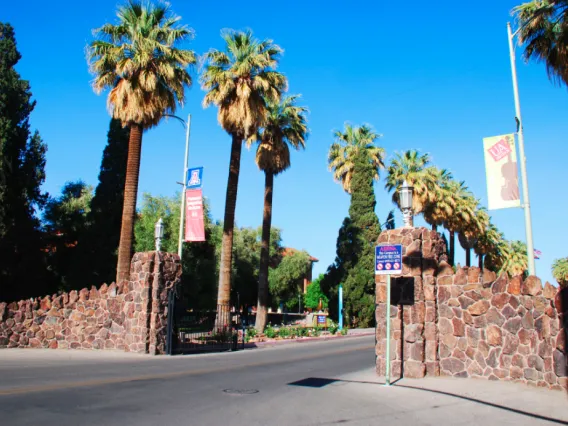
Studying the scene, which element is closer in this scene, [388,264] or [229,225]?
[388,264]

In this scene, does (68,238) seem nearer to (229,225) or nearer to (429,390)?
(229,225)

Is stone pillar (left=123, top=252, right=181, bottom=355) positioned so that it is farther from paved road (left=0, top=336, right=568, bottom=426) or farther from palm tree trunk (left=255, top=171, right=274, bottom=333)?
palm tree trunk (left=255, top=171, right=274, bottom=333)

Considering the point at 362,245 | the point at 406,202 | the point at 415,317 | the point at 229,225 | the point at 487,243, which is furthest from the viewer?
the point at 487,243

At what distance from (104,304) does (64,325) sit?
187cm

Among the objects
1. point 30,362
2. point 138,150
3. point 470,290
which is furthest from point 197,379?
point 138,150

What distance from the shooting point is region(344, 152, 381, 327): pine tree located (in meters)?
40.4

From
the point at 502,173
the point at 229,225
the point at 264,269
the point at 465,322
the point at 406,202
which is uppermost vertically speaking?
the point at 229,225

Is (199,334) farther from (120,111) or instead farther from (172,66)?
(172,66)

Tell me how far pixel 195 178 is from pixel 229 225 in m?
5.23

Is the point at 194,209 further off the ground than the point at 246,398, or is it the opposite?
the point at 194,209

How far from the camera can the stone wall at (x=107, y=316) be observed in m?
18.7

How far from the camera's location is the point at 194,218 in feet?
67.4

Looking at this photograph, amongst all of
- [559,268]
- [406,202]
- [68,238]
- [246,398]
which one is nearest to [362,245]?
[68,238]

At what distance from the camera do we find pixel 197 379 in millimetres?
12102
